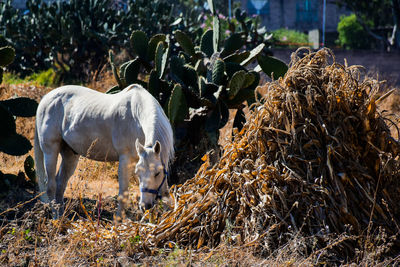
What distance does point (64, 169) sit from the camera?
21.9ft

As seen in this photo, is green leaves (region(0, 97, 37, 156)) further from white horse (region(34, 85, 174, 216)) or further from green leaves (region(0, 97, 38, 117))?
white horse (region(34, 85, 174, 216))

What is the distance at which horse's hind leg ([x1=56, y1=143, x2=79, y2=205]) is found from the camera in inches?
259

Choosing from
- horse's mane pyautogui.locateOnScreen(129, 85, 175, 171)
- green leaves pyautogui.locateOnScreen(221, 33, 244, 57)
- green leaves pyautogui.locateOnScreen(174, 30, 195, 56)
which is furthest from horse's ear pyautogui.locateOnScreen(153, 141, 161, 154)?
green leaves pyautogui.locateOnScreen(221, 33, 244, 57)

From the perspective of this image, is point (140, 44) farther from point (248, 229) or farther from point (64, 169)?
point (248, 229)

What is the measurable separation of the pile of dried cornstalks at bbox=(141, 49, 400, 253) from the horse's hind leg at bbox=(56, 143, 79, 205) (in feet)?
7.86

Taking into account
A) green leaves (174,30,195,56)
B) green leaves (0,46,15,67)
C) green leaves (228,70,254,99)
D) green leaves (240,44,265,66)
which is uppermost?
green leaves (0,46,15,67)

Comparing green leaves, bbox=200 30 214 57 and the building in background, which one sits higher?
green leaves, bbox=200 30 214 57

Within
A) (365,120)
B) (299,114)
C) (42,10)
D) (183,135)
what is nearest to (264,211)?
(299,114)

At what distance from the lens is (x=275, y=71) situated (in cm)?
753

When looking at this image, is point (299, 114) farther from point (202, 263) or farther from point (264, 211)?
point (202, 263)

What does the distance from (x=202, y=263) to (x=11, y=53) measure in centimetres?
420

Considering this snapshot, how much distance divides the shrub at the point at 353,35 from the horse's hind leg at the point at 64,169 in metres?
25.0

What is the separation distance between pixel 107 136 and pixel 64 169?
43.5 inches

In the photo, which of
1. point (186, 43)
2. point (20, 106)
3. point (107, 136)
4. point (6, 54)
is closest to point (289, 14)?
point (186, 43)
